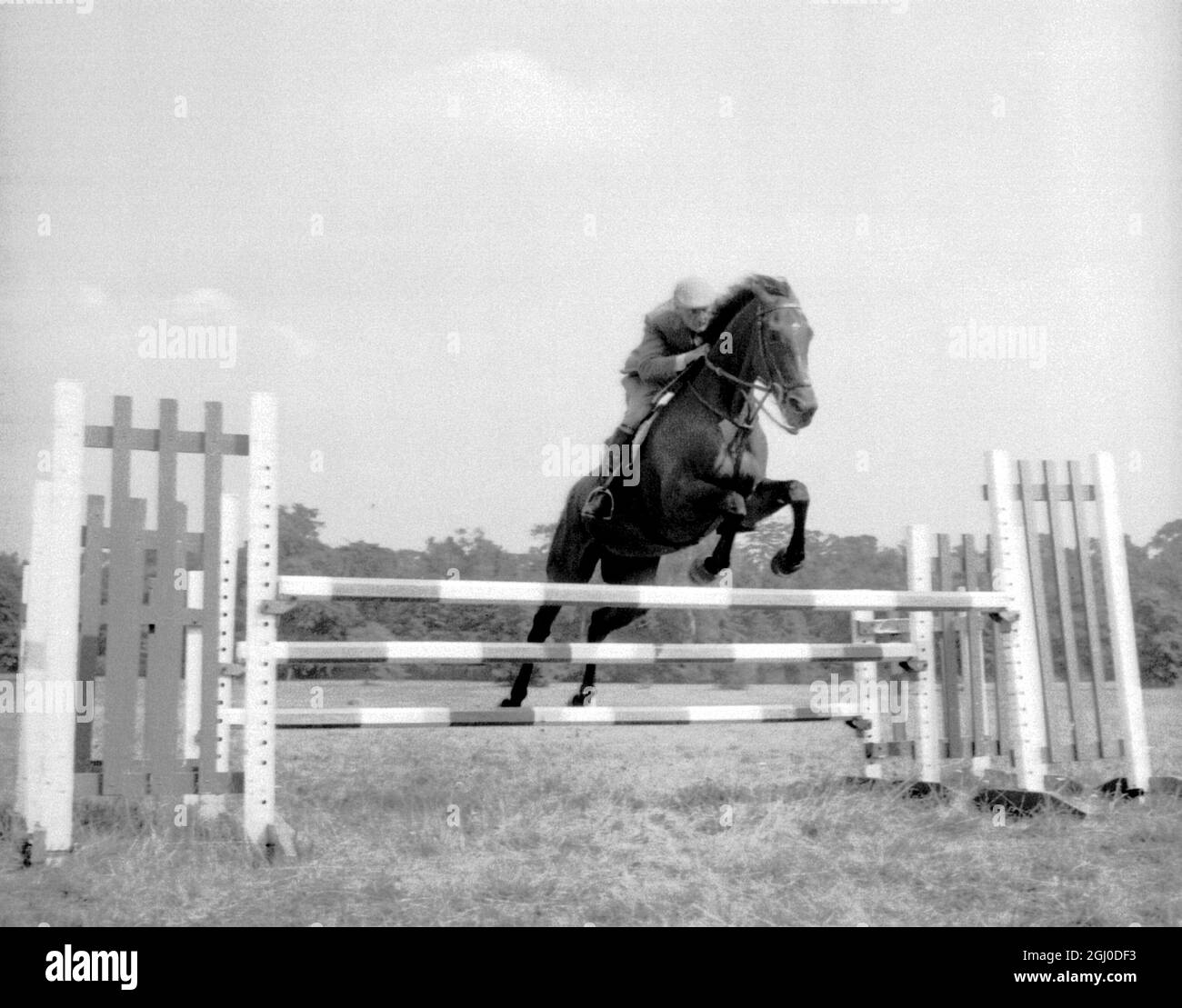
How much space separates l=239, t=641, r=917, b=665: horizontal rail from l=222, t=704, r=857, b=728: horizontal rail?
0.59 feet

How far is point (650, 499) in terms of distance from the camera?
5.13m

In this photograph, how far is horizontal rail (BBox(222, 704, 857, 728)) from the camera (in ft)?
11.8

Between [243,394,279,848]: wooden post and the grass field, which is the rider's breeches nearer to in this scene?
the grass field

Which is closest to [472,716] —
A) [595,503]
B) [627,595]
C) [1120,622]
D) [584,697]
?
[627,595]

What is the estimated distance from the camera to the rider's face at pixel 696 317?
16.2ft

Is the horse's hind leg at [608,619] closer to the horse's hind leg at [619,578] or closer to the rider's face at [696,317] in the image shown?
the horse's hind leg at [619,578]

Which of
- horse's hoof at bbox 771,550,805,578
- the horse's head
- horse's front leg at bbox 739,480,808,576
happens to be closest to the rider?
the horse's head

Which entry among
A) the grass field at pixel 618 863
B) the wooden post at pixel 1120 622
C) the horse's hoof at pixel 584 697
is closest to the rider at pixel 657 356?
the horse's hoof at pixel 584 697

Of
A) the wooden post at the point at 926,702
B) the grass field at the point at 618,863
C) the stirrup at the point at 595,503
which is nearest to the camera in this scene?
the grass field at the point at 618,863
